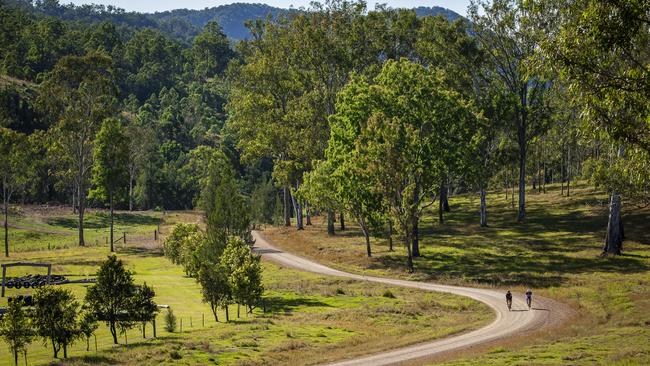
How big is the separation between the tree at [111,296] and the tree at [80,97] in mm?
57549

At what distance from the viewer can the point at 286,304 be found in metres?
60.7

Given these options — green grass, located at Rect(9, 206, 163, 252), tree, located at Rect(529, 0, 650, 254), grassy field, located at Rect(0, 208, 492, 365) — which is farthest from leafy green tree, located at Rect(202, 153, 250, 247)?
green grass, located at Rect(9, 206, 163, 252)

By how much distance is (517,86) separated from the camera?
297 feet

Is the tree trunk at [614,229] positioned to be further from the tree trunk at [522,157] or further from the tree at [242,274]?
the tree at [242,274]

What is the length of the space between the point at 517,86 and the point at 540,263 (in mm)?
30720

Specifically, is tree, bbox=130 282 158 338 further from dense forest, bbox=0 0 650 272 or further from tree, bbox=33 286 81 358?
dense forest, bbox=0 0 650 272

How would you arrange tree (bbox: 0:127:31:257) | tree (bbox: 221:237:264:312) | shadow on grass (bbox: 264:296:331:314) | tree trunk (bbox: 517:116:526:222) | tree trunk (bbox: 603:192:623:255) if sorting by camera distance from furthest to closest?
tree (bbox: 0:127:31:257) < tree trunk (bbox: 517:116:526:222) < tree trunk (bbox: 603:192:623:255) < shadow on grass (bbox: 264:296:331:314) < tree (bbox: 221:237:264:312)

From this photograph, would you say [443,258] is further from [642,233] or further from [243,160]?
[243,160]

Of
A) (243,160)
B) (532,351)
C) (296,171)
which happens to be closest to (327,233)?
(296,171)

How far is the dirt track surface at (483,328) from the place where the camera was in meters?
41.5

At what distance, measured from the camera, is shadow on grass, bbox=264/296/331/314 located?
58.4 meters

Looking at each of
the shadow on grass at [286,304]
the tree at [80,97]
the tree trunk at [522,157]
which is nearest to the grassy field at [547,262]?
the tree trunk at [522,157]

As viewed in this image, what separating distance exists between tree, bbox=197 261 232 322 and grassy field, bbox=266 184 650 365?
23.3 m

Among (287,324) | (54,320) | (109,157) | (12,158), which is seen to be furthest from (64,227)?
(54,320)
